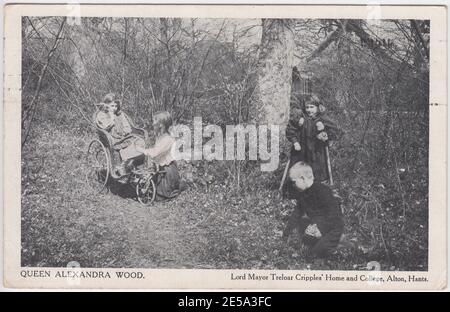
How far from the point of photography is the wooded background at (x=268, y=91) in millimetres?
6043

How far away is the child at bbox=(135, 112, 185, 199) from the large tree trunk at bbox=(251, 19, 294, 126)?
90 cm

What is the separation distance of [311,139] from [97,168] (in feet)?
7.34

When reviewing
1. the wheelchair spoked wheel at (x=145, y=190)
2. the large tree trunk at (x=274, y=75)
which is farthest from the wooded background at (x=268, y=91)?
the wheelchair spoked wheel at (x=145, y=190)

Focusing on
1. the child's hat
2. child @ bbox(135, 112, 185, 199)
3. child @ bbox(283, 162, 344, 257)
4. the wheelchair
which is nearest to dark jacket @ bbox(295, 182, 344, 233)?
child @ bbox(283, 162, 344, 257)

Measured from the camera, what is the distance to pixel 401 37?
6086 millimetres

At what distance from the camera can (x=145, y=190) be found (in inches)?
240

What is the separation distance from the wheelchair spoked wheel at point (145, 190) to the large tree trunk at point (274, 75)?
4.12ft

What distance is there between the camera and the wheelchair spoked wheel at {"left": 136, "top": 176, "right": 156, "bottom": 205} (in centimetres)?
609

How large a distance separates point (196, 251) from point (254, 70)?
1.96 metres

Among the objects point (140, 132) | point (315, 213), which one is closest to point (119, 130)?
point (140, 132)

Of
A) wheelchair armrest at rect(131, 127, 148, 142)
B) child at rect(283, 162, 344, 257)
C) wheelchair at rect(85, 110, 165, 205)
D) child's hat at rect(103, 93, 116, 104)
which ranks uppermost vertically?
child's hat at rect(103, 93, 116, 104)

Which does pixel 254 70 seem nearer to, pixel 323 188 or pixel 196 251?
pixel 323 188

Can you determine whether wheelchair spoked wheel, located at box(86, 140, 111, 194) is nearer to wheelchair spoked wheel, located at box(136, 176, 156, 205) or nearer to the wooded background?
the wooded background

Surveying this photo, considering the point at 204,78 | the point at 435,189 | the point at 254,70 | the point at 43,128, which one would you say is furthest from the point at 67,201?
the point at 435,189
